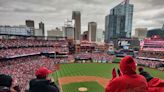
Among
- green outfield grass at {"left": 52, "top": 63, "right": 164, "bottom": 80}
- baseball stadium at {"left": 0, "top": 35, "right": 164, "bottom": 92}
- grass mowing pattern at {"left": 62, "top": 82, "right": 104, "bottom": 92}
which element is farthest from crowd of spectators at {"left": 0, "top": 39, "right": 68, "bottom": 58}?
grass mowing pattern at {"left": 62, "top": 82, "right": 104, "bottom": 92}

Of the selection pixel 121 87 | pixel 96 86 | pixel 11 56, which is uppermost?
pixel 121 87

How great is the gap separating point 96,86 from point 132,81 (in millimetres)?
24680

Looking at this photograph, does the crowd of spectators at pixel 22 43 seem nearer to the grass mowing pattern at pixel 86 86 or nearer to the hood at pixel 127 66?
the grass mowing pattern at pixel 86 86

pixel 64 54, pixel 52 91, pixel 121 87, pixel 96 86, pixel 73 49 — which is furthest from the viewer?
pixel 73 49

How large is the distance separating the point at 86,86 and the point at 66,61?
26526 millimetres

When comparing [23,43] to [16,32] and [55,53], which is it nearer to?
[16,32]

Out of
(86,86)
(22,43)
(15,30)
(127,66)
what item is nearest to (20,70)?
(86,86)

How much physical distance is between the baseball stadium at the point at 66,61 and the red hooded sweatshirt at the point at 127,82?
22.3 metres

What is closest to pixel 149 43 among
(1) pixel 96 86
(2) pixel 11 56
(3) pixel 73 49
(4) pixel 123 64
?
(3) pixel 73 49

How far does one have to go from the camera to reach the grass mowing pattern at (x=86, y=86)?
79.4 feet

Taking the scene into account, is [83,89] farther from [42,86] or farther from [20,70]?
[42,86]

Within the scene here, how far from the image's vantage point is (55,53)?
56.7 m

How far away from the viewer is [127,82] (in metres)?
2.39

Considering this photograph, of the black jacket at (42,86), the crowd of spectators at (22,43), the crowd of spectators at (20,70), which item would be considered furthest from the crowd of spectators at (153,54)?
the black jacket at (42,86)
